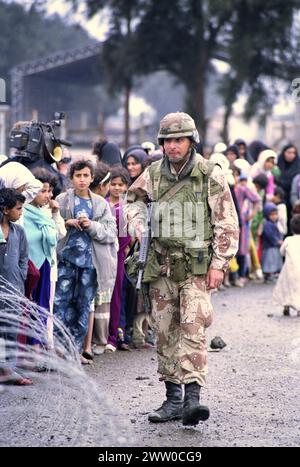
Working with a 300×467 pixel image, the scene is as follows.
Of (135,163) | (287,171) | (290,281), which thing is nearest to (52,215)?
(135,163)

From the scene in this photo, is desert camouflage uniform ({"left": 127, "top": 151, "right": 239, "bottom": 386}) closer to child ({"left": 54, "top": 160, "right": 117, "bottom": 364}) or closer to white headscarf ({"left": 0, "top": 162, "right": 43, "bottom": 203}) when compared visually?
white headscarf ({"left": 0, "top": 162, "right": 43, "bottom": 203})

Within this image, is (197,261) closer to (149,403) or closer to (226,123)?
(149,403)

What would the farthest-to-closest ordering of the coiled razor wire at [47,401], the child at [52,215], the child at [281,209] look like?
the child at [281,209]
the child at [52,215]
the coiled razor wire at [47,401]

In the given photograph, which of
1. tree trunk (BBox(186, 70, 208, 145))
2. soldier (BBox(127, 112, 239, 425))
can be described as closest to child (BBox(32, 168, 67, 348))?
soldier (BBox(127, 112, 239, 425))

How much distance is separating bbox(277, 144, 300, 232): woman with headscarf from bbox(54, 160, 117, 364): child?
8020mm

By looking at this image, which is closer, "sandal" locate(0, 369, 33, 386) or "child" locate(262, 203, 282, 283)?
"sandal" locate(0, 369, 33, 386)

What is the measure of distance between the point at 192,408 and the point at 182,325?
0.56 meters

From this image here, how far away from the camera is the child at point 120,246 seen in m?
9.22

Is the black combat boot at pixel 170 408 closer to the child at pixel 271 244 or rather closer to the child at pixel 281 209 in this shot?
the child at pixel 271 244

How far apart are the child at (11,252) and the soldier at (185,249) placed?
1.17 m

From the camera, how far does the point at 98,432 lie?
19.7 ft

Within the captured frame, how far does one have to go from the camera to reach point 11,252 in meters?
7.36

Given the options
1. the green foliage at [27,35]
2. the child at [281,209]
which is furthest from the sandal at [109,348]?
the green foliage at [27,35]

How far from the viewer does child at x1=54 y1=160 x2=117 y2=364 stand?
27.5 feet
